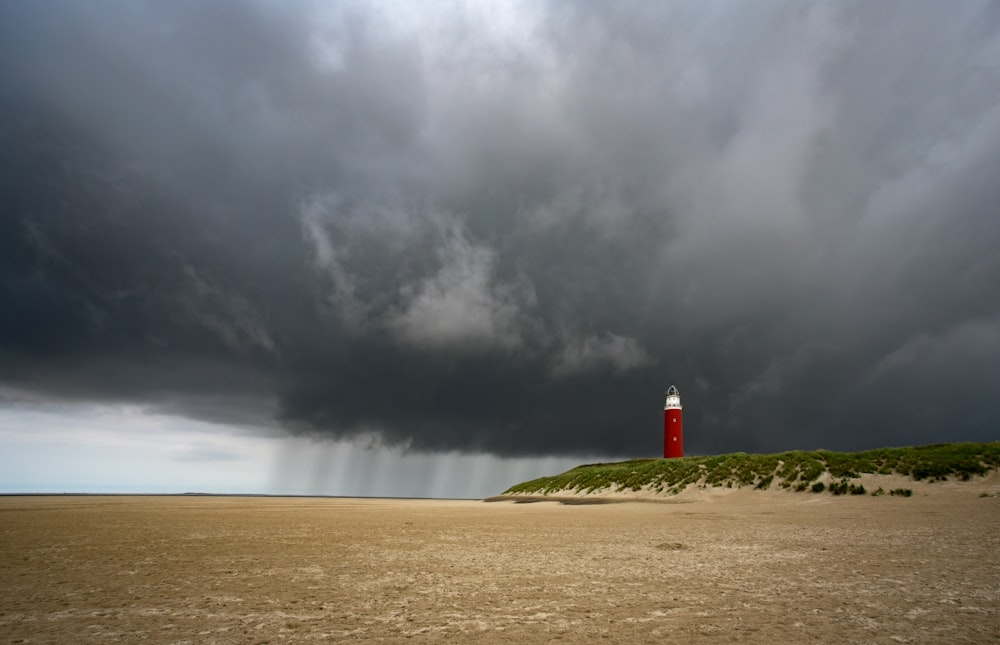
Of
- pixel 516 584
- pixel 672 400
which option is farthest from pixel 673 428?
pixel 516 584

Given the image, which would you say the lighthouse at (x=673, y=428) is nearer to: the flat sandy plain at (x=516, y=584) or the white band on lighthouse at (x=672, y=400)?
the white band on lighthouse at (x=672, y=400)

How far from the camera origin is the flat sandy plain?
8.05m

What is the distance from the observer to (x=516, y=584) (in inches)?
454

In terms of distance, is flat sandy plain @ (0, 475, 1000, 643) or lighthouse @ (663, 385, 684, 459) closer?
flat sandy plain @ (0, 475, 1000, 643)

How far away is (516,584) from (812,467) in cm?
3547

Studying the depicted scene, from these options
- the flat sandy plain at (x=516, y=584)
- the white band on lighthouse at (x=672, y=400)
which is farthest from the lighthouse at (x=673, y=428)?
the flat sandy plain at (x=516, y=584)

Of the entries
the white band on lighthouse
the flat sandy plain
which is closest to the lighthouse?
the white band on lighthouse

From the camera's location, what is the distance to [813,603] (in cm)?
945

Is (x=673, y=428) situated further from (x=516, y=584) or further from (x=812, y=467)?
(x=516, y=584)

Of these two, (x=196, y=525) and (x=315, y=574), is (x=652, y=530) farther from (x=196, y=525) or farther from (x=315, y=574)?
(x=196, y=525)

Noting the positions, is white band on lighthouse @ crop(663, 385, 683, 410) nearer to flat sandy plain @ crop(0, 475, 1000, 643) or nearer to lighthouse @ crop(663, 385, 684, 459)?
lighthouse @ crop(663, 385, 684, 459)

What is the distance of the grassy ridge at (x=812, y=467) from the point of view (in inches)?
1367

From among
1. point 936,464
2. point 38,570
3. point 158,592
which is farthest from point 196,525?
point 936,464

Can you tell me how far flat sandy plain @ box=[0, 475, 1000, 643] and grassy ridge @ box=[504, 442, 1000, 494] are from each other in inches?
610
